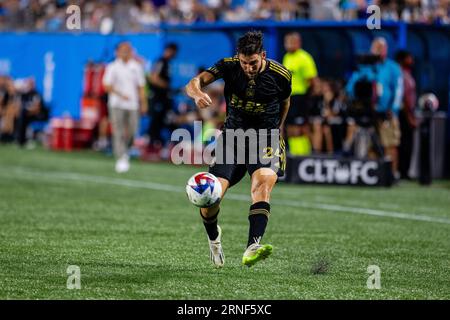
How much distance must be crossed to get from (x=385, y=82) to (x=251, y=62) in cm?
957

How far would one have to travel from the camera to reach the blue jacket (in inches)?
733

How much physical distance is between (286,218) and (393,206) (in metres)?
2.26

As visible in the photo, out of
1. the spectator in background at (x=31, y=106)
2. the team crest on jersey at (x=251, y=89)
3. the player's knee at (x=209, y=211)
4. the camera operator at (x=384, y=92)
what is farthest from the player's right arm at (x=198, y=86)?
the spectator in background at (x=31, y=106)

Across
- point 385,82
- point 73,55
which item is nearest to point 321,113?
point 385,82

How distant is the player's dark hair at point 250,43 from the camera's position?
9.32 m

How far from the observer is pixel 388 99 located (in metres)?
18.8

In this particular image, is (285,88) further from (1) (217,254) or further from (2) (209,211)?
(1) (217,254)

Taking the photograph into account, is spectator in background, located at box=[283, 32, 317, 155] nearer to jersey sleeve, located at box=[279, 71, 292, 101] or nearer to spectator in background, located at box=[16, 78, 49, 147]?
jersey sleeve, located at box=[279, 71, 292, 101]

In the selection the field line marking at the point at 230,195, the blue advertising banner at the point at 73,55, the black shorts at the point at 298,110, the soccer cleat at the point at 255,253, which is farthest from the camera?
the blue advertising banner at the point at 73,55

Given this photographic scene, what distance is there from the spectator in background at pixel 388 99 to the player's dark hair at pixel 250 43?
9.35 metres

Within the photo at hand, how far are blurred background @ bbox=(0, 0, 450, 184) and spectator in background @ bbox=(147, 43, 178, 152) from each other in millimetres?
27

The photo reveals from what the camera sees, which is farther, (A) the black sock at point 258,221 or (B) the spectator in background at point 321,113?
(B) the spectator in background at point 321,113

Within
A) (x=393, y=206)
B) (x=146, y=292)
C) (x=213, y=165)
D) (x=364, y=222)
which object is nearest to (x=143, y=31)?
(x=393, y=206)

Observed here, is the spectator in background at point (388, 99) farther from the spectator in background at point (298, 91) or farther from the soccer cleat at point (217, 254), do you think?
the soccer cleat at point (217, 254)
